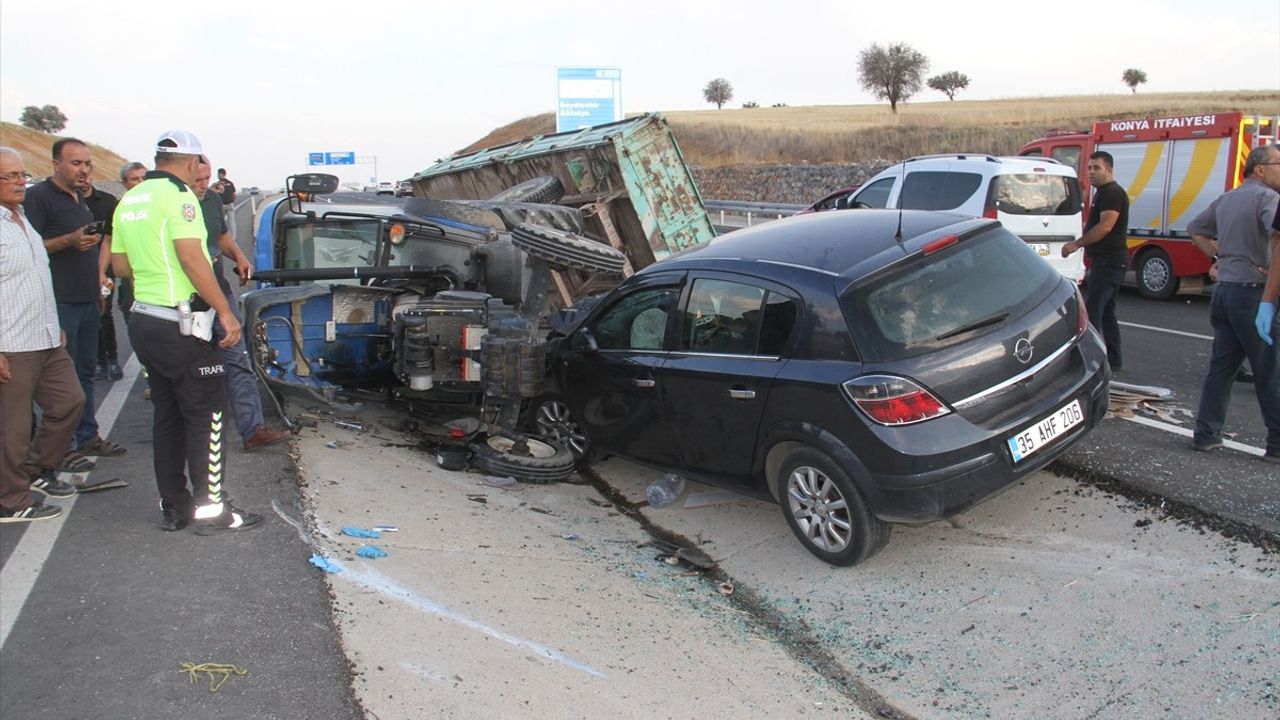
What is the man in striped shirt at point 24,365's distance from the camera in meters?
4.85

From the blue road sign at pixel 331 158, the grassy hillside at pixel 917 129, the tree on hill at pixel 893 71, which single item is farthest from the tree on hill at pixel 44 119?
the tree on hill at pixel 893 71

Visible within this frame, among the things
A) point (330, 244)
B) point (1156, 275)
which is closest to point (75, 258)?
point (330, 244)

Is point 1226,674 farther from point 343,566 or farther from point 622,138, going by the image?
point 622,138

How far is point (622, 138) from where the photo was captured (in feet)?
32.5

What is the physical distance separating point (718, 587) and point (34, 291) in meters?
3.95

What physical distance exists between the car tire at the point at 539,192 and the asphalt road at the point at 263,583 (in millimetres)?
5237

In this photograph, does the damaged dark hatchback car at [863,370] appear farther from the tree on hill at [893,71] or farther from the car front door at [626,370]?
the tree on hill at [893,71]

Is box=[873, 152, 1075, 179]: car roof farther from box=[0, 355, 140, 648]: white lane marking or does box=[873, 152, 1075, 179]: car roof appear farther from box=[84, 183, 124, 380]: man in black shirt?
box=[0, 355, 140, 648]: white lane marking

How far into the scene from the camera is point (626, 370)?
215 inches

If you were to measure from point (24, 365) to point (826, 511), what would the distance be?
4265 mm

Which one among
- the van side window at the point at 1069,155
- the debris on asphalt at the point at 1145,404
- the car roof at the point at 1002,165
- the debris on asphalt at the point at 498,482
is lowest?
the debris on asphalt at the point at 498,482

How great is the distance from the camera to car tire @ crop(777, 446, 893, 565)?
4.27 metres

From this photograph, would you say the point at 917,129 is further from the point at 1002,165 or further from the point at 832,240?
the point at 832,240

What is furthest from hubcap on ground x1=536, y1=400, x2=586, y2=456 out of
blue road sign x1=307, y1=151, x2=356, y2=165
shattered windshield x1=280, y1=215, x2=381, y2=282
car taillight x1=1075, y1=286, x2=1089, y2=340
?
blue road sign x1=307, y1=151, x2=356, y2=165
